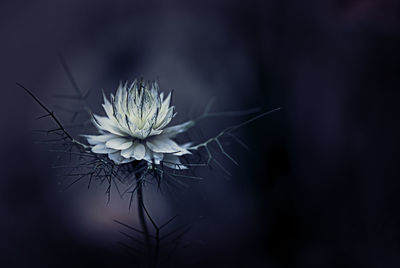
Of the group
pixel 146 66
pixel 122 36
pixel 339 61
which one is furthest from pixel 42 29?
pixel 339 61

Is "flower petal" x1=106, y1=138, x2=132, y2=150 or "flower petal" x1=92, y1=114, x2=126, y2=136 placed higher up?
"flower petal" x1=92, y1=114, x2=126, y2=136

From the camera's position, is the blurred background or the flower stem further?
the blurred background

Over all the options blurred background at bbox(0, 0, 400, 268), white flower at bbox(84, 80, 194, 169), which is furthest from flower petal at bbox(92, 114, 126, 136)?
blurred background at bbox(0, 0, 400, 268)

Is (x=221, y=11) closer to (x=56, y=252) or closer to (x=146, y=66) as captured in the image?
(x=146, y=66)

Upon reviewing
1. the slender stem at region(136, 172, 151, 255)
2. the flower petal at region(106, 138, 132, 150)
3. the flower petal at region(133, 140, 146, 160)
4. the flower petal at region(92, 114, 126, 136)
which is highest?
the flower petal at region(92, 114, 126, 136)

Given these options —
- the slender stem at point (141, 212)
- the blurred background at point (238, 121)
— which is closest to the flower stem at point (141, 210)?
the slender stem at point (141, 212)

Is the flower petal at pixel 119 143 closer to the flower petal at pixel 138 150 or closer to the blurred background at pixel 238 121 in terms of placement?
the flower petal at pixel 138 150

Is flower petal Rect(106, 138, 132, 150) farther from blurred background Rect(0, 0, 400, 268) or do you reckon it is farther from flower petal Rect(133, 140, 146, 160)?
blurred background Rect(0, 0, 400, 268)
